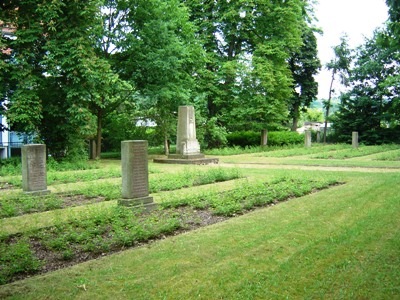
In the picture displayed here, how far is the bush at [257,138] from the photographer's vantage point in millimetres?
37656

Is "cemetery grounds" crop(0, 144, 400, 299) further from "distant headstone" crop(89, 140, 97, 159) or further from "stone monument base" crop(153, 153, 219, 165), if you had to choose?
"distant headstone" crop(89, 140, 97, 159)

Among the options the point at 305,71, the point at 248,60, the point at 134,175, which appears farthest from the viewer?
the point at 305,71

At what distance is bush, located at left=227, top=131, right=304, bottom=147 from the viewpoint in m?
37.7

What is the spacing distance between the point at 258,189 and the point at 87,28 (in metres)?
13.2

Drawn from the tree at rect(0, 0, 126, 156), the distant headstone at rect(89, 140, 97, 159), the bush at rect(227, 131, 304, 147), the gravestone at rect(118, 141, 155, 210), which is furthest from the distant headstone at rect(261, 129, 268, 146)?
the gravestone at rect(118, 141, 155, 210)

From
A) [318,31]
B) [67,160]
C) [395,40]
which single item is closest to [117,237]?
[395,40]

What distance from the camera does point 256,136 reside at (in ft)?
124

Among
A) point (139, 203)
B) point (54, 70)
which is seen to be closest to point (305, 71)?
point (54, 70)

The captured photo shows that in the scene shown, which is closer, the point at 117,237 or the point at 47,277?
the point at 47,277

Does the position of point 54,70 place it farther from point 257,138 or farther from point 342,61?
point 342,61

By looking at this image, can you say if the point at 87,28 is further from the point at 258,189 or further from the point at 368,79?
the point at 368,79

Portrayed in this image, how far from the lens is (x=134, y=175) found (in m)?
9.91

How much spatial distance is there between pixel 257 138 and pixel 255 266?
32.2m

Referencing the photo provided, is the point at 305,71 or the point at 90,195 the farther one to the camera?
the point at 305,71
